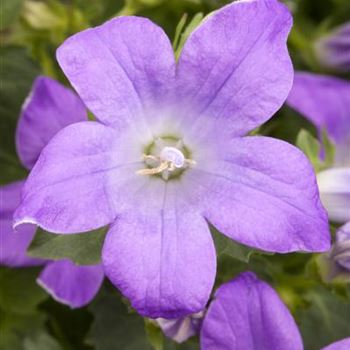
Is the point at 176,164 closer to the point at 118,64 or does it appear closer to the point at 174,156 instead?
the point at 174,156

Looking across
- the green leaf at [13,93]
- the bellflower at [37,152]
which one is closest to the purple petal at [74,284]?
the bellflower at [37,152]

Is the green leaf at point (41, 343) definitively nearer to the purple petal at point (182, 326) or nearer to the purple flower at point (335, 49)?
the purple petal at point (182, 326)

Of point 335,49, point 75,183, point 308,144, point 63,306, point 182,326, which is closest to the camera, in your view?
point 75,183

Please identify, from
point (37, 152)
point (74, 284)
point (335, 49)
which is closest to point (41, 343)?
point (74, 284)

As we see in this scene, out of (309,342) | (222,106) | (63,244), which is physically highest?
(222,106)

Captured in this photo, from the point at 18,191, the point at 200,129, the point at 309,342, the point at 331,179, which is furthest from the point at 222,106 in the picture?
the point at 309,342

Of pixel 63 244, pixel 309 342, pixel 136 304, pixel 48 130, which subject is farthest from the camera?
pixel 309 342

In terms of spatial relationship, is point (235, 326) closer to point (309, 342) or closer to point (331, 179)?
point (331, 179)
